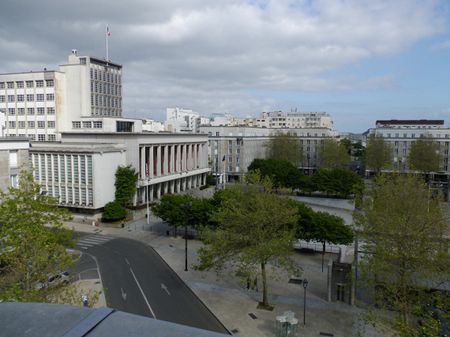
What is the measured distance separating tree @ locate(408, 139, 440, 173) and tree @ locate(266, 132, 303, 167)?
89.6 feet

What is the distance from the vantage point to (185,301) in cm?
2878

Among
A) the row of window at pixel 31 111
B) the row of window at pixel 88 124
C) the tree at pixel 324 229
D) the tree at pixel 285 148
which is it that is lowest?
the tree at pixel 324 229

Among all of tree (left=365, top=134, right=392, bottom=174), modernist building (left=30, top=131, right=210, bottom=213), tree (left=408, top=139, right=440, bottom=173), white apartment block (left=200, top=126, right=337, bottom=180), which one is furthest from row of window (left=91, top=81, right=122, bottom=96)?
tree (left=408, top=139, right=440, bottom=173)

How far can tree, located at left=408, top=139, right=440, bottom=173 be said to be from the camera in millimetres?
86250

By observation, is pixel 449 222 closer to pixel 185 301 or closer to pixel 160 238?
pixel 185 301

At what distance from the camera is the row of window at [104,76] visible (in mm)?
81750

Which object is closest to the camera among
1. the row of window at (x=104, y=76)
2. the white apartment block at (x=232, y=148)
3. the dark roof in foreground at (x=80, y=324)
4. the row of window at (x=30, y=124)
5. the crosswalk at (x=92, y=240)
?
the dark roof in foreground at (x=80, y=324)

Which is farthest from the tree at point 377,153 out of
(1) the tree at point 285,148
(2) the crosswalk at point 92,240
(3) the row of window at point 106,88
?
(2) the crosswalk at point 92,240

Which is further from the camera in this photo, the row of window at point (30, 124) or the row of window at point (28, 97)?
the row of window at point (30, 124)

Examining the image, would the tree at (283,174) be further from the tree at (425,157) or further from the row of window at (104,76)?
the row of window at (104,76)

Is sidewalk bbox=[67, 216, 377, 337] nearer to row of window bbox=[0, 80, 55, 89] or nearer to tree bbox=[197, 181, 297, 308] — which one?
tree bbox=[197, 181, 297, 308]

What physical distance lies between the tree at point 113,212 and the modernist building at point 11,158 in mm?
23348

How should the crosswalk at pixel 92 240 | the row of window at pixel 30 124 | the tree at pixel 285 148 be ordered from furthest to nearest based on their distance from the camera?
1. the tree at pixel 285 148
2. the row of window at pixel 30 124
3. the crosswalk at pixel 92 240

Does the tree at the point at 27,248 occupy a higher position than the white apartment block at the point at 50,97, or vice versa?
the white apartment block at the point at 50,97
